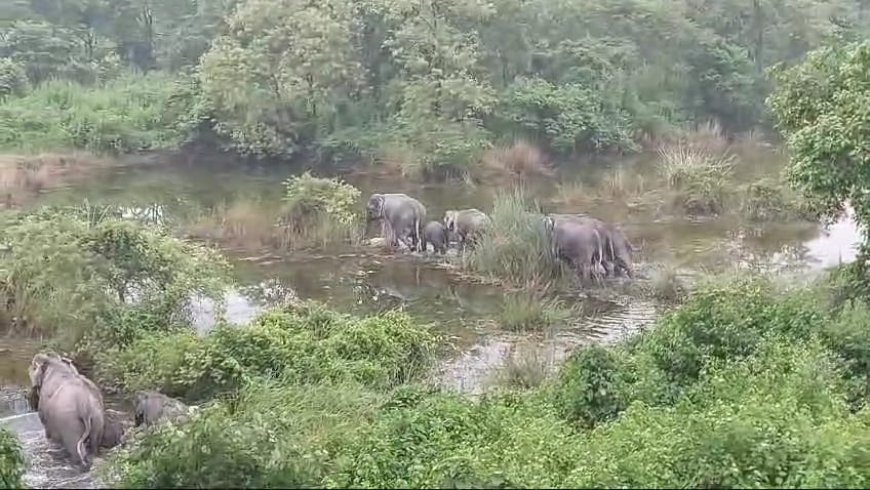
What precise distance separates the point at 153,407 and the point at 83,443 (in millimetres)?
622

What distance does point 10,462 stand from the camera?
286 inches

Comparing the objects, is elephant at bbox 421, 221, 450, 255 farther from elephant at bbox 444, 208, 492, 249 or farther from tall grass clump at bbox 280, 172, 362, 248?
tall grass clump at bbox 280, 172, 362, 248

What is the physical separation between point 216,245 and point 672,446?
1128 cm

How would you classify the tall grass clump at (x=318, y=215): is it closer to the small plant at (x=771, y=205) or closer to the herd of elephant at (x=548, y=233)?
the herd of elephant at (x=548, y=233)

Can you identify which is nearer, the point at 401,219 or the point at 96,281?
the point at 96,281

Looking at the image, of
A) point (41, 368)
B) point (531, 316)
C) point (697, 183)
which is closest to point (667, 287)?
point (531, 316)

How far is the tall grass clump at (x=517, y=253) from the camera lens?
1455 centimetres

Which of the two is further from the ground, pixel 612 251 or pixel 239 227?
pixel 612 251

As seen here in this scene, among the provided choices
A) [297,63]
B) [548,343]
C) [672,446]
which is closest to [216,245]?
[548,343]

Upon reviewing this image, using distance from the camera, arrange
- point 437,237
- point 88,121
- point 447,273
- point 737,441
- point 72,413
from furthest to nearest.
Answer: point 88,121 < point 437,237 < point 447,273 < point 72,413 < point 737,441

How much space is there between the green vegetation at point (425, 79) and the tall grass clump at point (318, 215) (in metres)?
5.66

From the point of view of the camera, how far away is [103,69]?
31.5 meters

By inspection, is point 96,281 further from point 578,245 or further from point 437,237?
point 437,237

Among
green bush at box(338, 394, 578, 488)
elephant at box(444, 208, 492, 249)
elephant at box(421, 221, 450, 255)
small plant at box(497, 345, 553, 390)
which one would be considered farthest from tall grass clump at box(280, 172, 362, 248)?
green bush at box(338, 394, 578, 488)
